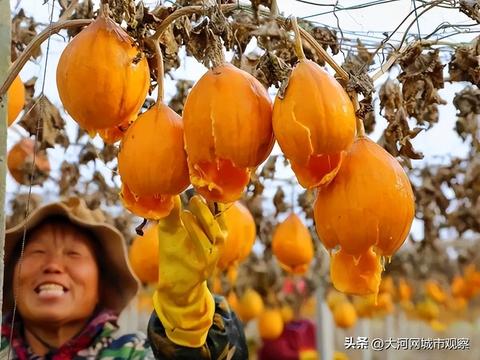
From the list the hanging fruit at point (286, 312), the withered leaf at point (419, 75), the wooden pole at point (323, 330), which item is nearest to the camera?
the withered leaf at point (419, 75)

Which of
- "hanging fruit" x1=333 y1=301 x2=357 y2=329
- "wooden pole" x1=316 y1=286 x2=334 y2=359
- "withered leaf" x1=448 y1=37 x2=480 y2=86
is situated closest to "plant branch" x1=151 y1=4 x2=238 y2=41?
"withered leaf" x1=448 y1=37 x2=480 y2=86

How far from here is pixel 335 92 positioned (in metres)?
1.11

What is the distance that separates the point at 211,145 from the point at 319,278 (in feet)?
13.3

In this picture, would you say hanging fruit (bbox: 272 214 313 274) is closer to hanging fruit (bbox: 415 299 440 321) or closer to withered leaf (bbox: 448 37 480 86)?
withered leaf (bbox: 448 37 480 86)

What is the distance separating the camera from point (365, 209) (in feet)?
3.78

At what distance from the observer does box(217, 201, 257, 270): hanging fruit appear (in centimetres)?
229

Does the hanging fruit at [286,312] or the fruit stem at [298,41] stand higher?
the fruit stem at [298,41]

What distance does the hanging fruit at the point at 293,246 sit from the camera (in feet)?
9.11

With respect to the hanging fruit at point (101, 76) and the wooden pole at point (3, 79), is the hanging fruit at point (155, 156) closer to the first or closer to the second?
the hanging fruit at point (101, 76)

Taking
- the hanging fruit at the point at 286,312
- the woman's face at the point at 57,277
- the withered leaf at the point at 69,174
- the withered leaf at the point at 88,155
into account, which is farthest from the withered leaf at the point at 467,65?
the hanging fruit at the point at 286,312

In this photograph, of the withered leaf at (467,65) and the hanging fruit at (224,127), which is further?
the withered leaf at (467,65)

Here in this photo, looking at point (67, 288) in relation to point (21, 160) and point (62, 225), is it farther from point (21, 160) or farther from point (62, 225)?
point (21, 160)

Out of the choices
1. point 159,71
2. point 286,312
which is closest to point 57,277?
point 159,71

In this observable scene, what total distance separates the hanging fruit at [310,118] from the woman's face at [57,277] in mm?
1299
